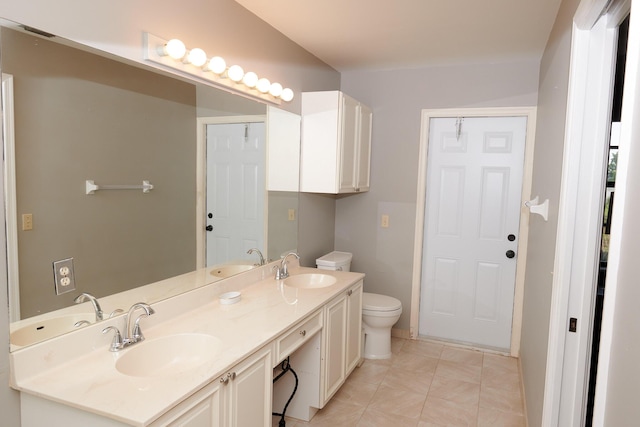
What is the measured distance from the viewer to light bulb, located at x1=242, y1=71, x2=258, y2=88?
97.0 inches

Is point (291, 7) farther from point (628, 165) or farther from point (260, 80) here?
point (628, 165)

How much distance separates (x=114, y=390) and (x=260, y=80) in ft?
6.16

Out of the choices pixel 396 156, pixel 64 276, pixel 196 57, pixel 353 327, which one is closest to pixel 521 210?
pixel 396 156

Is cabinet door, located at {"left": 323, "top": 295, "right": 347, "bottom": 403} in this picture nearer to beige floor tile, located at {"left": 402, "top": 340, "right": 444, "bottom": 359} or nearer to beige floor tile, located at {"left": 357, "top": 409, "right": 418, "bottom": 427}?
beige floor tile, located at {"left": 357, "top": 409, "right": 418, "bottom": 427}

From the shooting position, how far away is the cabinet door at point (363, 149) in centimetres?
359

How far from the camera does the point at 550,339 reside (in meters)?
1.74

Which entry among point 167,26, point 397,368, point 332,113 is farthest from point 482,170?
point 167,26

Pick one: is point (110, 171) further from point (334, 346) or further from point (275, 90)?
point (334, 346)

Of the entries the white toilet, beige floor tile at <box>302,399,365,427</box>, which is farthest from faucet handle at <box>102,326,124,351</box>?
the white toilet

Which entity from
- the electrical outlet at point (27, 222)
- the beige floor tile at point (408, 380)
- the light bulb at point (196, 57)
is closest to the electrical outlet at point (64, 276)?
the electrical outlet at point (27, 222)

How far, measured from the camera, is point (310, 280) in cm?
307

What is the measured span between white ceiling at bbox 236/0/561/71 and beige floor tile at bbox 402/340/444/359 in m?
2.44

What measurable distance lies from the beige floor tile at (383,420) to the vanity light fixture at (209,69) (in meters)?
2.09

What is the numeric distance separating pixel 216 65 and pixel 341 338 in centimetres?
183
